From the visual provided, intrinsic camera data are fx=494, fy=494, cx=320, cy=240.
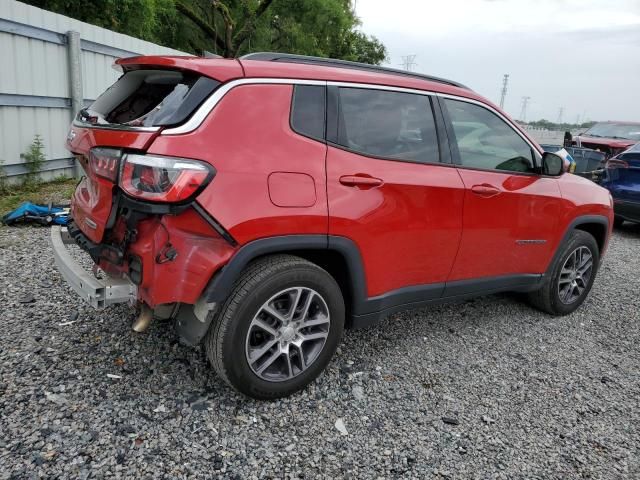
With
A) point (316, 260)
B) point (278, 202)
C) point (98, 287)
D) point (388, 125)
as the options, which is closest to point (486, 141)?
point (388, 125)

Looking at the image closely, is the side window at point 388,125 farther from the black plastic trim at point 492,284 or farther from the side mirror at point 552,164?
the side mirror at point 552,164

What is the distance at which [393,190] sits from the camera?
2908 millimetres

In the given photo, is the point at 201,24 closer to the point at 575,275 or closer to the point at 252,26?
the point at 252,26

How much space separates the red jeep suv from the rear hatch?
0.4 inches

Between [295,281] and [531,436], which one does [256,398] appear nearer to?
[295,281]

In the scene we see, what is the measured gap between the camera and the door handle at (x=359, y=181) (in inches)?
107

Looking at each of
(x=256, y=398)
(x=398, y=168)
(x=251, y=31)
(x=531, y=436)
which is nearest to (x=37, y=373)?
(x=256, y=398)

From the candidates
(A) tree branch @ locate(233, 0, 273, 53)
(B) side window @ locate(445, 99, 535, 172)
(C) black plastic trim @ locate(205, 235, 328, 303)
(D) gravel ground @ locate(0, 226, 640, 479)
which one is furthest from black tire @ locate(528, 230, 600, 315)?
(A) tree branch @ locate(233, 0, 273, 53)

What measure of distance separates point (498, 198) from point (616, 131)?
1112cm

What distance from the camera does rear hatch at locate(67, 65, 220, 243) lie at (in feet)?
7.82

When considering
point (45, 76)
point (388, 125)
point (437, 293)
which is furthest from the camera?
point (45, 76)

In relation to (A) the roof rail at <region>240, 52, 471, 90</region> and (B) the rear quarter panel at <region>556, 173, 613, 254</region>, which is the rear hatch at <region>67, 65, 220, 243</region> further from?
(B) the rear quarter panel at <region>556, 173, 613, 254</region>

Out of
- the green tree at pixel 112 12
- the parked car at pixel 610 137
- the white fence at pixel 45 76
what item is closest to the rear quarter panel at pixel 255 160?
the white fence at pixel 45 76

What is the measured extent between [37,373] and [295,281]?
1578 mm
